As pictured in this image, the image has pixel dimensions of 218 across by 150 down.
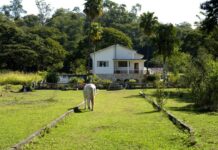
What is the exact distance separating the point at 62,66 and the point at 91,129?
65162 mm

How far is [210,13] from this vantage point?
3675 cm

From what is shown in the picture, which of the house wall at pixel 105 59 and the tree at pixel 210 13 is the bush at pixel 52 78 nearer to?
the house wall at pixel 105 59

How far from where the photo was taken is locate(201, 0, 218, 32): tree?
119ft

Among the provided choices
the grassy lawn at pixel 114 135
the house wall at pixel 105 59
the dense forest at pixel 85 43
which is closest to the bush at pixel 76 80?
the dense forest at pixel 85 43

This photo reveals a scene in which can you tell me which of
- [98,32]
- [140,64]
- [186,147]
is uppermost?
[98,32]

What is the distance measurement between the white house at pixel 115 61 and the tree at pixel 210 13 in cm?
3167

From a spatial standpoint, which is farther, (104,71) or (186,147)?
(104,71)

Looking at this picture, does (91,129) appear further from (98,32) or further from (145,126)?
(98,32)

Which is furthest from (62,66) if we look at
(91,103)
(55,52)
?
(91,103)

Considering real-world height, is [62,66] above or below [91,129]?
above

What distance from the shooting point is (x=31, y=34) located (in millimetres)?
82188

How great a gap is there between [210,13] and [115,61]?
34.6 m

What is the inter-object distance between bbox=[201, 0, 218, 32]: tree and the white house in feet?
104

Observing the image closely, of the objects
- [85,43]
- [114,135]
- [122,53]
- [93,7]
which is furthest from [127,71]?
[114,135]
